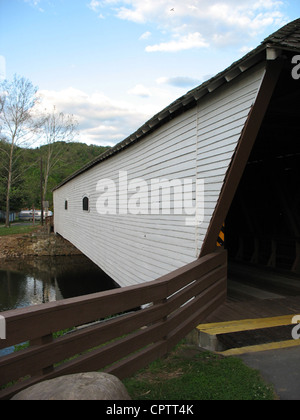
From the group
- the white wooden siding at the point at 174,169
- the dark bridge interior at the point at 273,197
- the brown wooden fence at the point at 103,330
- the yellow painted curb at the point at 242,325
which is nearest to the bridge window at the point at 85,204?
the white wooden siding at the point at 174,169

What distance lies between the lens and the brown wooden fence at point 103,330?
7.22 feet

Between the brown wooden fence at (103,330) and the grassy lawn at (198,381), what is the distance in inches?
6.2

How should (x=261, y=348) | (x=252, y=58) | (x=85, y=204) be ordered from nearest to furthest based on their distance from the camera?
(x=252, y=58)
(x=261, y=348)
(x=85, y=204)

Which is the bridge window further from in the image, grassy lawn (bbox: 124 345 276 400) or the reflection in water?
grassy lawn (bbox: 124 345 276 400)

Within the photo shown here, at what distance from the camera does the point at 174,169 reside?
586 centimetres

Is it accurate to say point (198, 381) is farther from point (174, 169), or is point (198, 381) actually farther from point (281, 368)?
point (174, 169)

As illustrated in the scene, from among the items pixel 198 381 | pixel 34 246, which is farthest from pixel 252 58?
pixel 34 246

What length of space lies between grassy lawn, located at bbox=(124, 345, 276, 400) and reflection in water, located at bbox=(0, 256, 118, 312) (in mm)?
12965

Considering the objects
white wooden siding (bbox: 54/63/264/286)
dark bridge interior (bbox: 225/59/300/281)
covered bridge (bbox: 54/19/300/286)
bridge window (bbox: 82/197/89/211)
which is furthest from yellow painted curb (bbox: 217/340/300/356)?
bridge window (bbox: 82/197/89/211)

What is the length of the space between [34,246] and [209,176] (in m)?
25.7

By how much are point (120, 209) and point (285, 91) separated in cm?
528

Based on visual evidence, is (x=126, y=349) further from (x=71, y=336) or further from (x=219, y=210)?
(x=219, y=210)

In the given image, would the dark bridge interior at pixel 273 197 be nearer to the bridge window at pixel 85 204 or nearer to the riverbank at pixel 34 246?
the bridge window at pixel 85 204

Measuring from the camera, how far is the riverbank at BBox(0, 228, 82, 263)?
1046 inches
